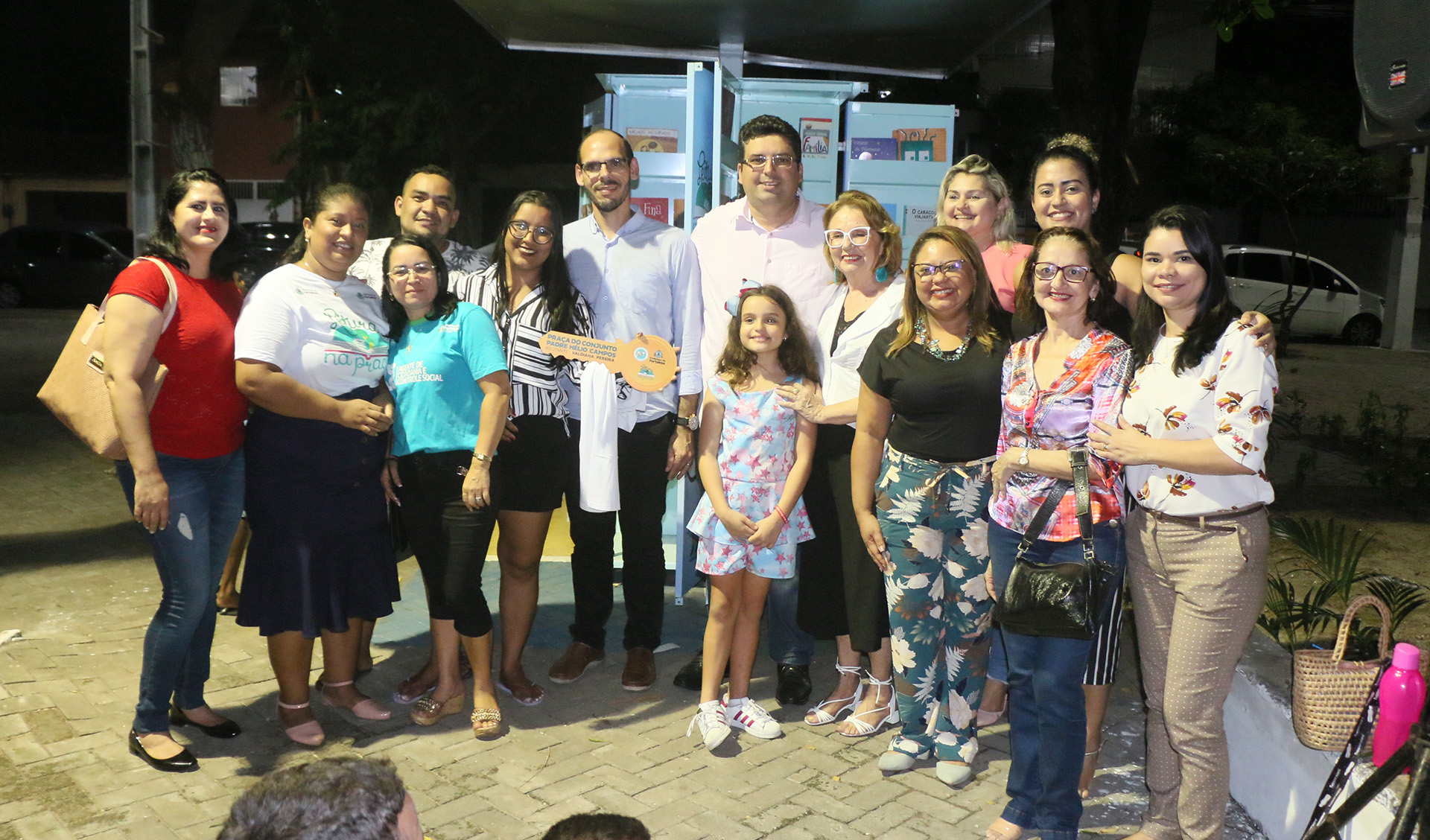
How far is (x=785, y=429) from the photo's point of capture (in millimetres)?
4273

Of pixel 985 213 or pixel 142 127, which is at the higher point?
pixel 142 127

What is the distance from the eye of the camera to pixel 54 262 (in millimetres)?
21531

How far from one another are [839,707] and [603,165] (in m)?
2.43

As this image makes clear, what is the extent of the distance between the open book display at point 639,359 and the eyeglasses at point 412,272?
635 millimetres

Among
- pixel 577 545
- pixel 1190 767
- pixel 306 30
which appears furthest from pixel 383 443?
pixel 306 30

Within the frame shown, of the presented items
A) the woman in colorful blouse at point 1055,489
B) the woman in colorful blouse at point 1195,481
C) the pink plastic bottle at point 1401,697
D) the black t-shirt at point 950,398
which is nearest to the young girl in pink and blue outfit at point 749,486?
the black t-shirt at point 950,398

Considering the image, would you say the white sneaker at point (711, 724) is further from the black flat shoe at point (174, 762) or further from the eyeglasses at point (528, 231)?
the eyeglasses at point (528, 231)

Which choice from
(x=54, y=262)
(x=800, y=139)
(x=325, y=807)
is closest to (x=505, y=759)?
(x=325, y=807)

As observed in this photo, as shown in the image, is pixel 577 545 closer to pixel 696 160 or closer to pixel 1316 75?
pixel 696 160

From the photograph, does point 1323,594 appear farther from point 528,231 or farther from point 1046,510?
point 528,231

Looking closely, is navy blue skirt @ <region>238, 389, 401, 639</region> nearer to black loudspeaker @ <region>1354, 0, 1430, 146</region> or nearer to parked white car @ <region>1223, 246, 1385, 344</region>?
black loudspeaker @ <region>1354, 0, 1430, 146</region>

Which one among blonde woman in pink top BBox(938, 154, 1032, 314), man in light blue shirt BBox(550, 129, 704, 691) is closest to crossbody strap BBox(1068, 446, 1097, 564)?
blonde woman in pink top BBox(938, 154, 1032, 314)

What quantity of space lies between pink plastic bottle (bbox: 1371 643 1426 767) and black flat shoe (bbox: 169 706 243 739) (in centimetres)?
376

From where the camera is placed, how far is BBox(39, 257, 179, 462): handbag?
12.1ft
